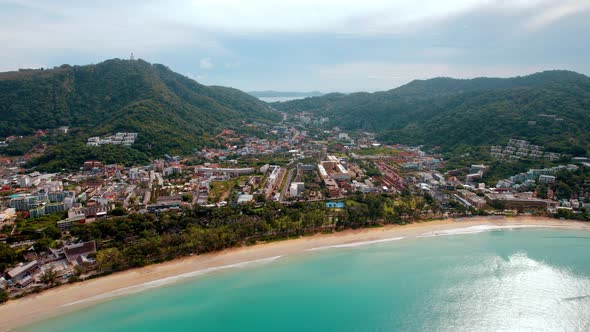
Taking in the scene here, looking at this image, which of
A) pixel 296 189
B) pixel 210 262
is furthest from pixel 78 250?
pixel 296 189

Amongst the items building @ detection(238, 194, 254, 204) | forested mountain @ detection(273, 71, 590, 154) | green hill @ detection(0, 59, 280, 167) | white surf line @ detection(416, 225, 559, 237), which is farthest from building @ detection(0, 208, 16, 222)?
forested mountain @ detection(273, 71, 590, 154)

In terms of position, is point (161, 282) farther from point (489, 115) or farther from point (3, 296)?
point (489, 115)

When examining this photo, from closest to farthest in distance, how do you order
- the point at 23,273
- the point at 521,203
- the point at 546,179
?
1. the point at 23,273
2. the point at 521,203
3. the point at 546,179

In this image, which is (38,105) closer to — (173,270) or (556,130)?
(173,270)

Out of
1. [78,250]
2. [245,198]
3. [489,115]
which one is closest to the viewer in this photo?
[78,250]

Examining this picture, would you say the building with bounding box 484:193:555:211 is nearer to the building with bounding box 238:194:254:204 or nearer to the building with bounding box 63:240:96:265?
the building with bounding box 238:194:254:204

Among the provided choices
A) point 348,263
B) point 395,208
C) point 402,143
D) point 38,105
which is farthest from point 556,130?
point 38,105

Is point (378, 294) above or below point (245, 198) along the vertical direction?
below
